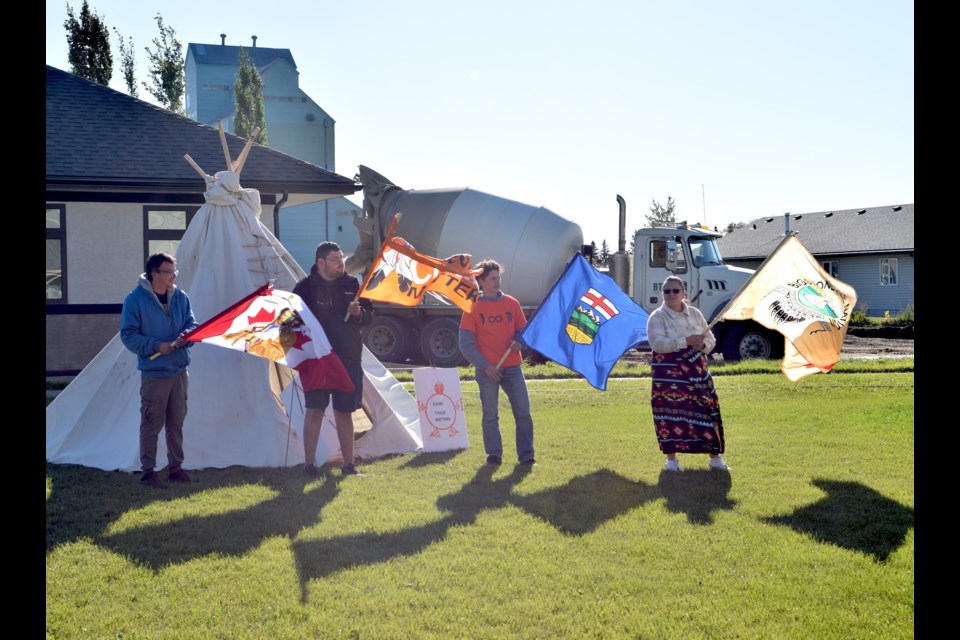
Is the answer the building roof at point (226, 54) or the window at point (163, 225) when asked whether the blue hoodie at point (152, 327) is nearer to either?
the window at point (163, 225)

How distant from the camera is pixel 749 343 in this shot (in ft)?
57.7

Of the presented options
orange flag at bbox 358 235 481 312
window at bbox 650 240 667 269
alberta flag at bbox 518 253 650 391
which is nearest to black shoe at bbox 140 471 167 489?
orange flag at bbox 358 235 481 312

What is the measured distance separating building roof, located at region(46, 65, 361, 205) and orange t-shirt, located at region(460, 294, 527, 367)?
8.76m

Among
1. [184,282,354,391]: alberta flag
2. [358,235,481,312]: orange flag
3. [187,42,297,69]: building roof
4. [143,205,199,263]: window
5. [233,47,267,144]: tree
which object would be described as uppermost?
[187,42,297,69]: building roof

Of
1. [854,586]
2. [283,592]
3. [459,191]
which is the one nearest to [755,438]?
[854,586]

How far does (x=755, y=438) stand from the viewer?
9.70m

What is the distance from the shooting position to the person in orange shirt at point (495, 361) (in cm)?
830

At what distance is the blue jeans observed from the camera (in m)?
8.31

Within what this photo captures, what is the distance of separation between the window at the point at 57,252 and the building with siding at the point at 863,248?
28315mm

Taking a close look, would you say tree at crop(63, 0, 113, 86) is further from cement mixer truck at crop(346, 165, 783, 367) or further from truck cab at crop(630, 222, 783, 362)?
truck cab at crop(630, 222, 783, 362)

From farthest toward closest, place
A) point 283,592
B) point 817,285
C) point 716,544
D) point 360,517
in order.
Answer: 1. point 817,285
2. point 360,517
3. point 716,544
4. point 283,592

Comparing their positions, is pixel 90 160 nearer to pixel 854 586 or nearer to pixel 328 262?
pixel 328 262
